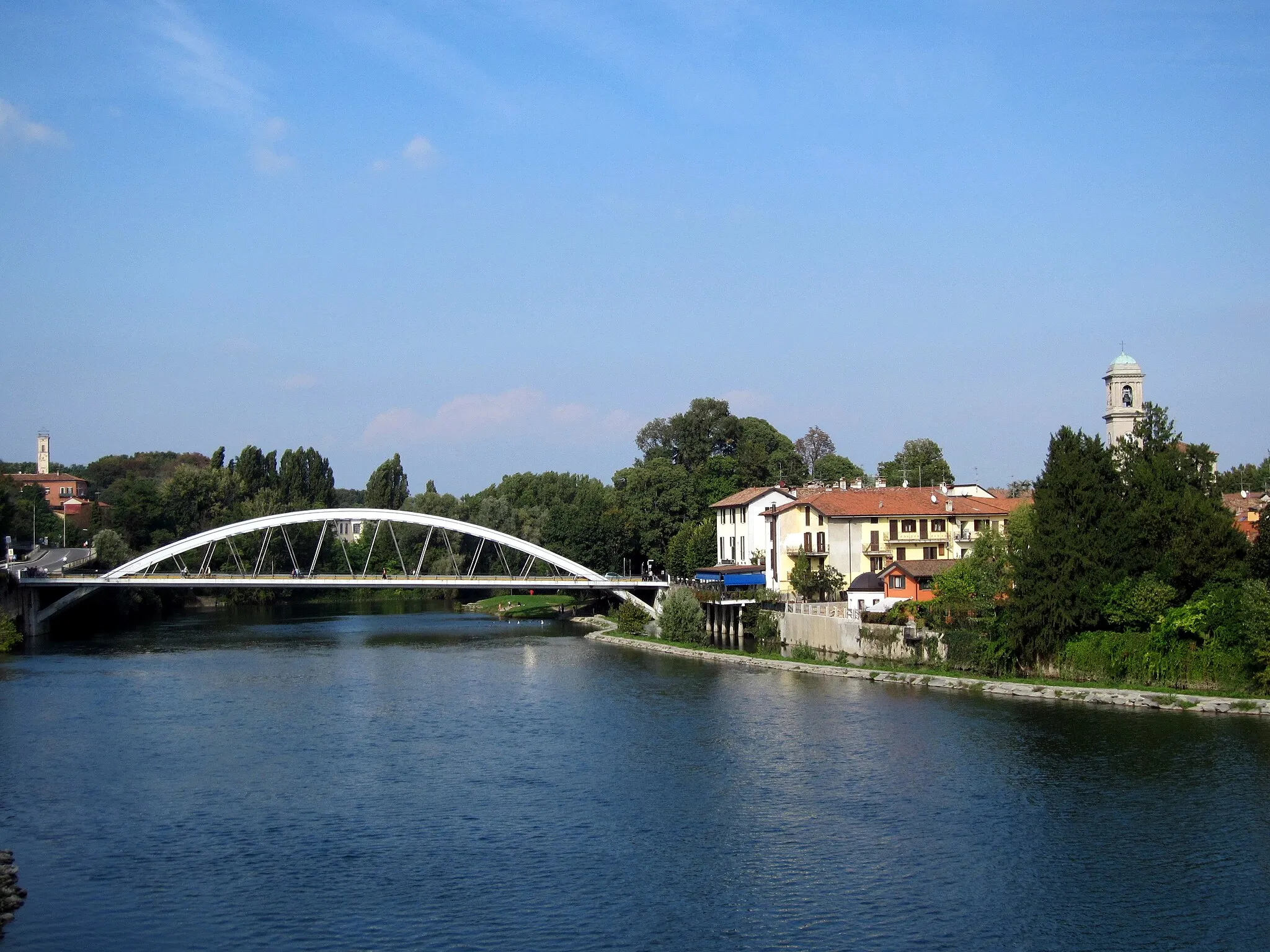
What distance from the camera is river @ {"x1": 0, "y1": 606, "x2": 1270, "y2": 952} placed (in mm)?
19703

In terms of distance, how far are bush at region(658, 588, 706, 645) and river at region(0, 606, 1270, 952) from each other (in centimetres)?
1604

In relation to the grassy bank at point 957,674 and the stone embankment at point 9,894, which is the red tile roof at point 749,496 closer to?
the grassy bank at point 957,674

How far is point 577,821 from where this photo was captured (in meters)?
25.5

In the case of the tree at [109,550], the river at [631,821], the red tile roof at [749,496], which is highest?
the red tile roof at [749,496]

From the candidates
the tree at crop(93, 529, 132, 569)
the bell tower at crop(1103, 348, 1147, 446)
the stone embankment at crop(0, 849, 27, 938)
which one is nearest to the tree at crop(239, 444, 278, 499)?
the tree at crop(93, 529, 132, 569)

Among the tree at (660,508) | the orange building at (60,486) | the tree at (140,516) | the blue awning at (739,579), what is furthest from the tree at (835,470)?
the orange building at (60,486)

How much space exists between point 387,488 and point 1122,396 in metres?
65.3

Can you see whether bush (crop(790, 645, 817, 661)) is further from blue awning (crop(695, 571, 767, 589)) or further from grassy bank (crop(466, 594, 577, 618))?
grassy bank (crop(466, 594, 577, 618))

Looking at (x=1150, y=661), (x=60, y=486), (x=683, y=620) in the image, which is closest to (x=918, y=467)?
(x=683, y=620)

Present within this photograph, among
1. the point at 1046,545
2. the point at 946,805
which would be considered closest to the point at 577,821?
the point at 946,805

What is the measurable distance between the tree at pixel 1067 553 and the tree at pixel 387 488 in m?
70.2

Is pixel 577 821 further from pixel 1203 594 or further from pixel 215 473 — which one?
pixel 215 473

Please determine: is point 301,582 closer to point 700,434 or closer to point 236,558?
point 236,558

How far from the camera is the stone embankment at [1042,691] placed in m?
34.5
